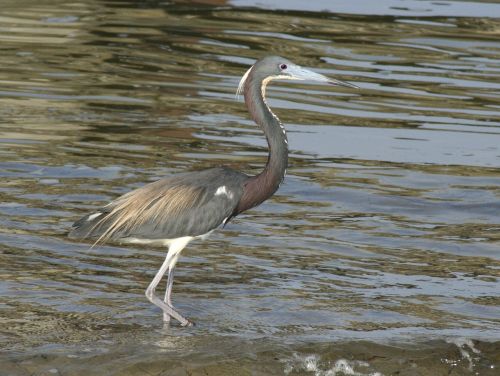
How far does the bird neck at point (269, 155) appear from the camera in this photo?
32.7ft

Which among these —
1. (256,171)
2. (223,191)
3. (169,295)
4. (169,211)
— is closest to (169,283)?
(169,295)

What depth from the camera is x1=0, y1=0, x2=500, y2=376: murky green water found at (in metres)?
8.91

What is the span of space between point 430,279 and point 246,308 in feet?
5.78

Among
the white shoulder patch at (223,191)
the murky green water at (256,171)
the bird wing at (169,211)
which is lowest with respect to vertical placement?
the murky green water at (256,171)

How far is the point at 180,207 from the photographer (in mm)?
9695

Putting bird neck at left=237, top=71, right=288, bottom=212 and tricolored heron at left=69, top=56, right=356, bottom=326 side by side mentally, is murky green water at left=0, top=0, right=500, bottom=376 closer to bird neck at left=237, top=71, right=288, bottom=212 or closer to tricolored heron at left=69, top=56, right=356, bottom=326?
tricolored heron at left=69, top=56, right=356, bottom=326

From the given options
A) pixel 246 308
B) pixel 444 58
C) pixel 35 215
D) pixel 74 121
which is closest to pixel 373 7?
pixel 444 58

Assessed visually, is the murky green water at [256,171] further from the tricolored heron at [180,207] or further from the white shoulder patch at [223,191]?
the white shoulder patch at [223,191]

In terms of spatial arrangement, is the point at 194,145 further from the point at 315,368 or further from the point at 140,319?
the point at 315,368

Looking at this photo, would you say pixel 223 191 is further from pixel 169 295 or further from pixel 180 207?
pixel 169 295

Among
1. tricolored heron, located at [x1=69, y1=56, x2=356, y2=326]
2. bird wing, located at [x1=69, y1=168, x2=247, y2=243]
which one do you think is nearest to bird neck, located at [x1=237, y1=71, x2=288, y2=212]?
tricolored heron, located at [x1=69, y1=56, x2=356, y2=326]

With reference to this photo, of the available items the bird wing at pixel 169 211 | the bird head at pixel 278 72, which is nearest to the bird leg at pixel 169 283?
the bird wing at pixel 169 211

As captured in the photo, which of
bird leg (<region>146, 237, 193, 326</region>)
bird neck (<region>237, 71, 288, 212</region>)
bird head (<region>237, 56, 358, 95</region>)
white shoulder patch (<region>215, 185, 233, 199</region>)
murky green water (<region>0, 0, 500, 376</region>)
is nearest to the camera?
murky green water (<region>0, 0, 500, 376</region>)

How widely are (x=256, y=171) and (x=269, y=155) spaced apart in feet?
13.6
